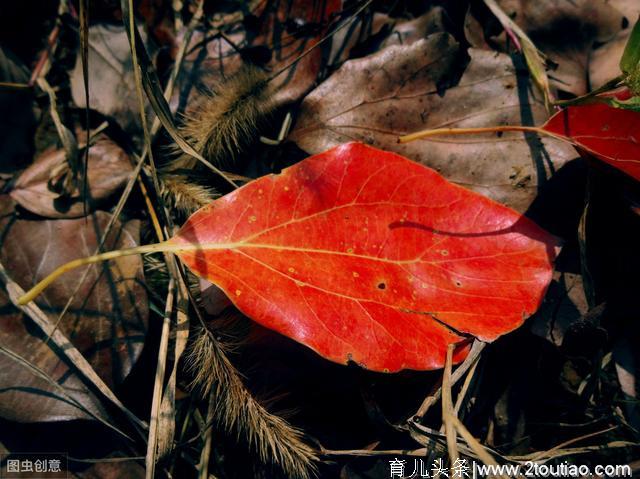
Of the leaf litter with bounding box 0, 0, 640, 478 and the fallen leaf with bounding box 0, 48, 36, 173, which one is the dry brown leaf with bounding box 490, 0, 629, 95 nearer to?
the leaf litter with bounding box 0, 0, 640, 478

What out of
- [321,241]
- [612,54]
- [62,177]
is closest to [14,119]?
[62,177]

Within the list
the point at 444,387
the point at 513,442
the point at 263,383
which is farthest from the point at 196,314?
the point at 513,442

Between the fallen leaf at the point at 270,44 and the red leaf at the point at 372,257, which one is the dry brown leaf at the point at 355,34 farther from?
the red leaf at the point at 372,257

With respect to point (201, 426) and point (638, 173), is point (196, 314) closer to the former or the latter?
point (201, 426)

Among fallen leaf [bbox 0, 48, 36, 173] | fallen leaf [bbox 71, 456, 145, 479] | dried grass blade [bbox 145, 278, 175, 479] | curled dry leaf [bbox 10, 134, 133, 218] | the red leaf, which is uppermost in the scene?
fallen leaf [bbox 0, 48, 36, 173]

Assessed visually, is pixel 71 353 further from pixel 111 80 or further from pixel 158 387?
pixel 111 80

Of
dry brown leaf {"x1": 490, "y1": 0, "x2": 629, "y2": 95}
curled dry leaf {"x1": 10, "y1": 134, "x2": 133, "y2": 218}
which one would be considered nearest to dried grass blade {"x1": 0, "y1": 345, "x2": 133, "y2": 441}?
curled dry leaf {"x1": 10, "y1": 134, "x2": 133, "y2": 218}

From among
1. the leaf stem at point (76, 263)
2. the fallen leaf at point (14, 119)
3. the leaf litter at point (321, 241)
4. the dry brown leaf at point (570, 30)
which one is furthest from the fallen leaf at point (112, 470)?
the dry brown leaf at point (570, 30)
